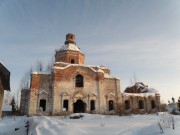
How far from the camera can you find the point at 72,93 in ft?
78.0

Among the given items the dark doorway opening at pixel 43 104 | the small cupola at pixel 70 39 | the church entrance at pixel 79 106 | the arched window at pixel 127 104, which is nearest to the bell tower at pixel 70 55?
the small cupola at pixel 70 39

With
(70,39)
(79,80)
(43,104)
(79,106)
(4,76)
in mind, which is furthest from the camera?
(70,39)

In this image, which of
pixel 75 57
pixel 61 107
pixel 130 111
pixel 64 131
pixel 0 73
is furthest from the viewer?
pixel 75 57

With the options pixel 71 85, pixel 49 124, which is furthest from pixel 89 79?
pixel 49 124

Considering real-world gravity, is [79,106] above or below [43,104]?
below

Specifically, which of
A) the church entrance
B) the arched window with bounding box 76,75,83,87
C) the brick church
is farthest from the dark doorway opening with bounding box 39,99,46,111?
the arched window with bounding box 76,75,83,87

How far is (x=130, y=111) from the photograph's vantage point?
26.6 meters

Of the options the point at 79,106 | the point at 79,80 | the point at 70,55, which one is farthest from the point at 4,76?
the point at 70,55

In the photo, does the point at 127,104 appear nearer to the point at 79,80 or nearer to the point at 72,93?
the point at 79,80

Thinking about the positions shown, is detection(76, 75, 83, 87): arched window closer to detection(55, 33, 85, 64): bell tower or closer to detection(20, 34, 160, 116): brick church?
detection(20, 34, 160, 116): brick church

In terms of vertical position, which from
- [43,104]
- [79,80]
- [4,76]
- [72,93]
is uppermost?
[79,80]

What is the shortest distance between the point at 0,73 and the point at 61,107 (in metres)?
12.2

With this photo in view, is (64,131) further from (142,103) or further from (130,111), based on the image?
(142,103)

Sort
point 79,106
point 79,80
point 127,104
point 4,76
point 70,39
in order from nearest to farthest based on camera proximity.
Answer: point 4,76
point 79,80
point 79,106
point 127,104
point 70,39
